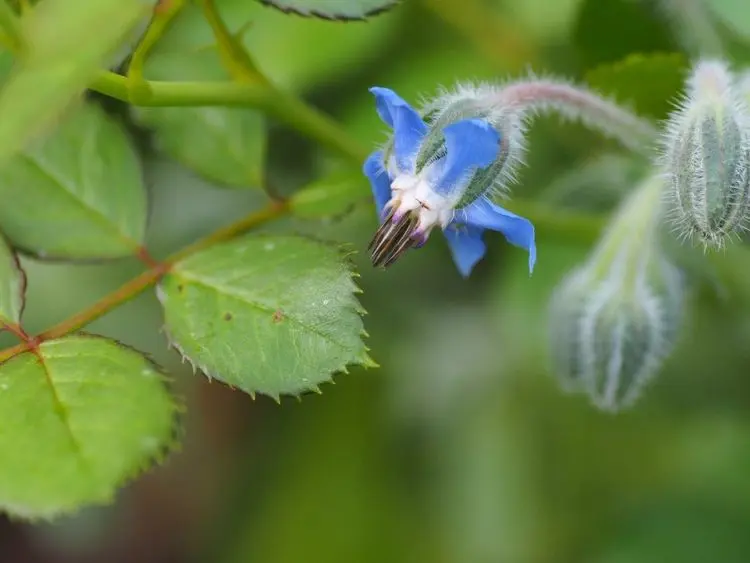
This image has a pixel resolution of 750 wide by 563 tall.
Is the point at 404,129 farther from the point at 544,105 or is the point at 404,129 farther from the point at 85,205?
the point at 85,205

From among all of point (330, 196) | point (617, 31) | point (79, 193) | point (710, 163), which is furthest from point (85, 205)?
point (617, 31)

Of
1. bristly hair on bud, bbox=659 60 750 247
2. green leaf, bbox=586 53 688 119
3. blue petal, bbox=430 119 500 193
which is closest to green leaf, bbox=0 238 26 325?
blue petal, bbox=430 119 500 193

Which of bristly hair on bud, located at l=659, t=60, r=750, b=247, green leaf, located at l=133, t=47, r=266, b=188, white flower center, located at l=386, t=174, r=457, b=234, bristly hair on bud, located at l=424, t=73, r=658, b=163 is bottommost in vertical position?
green leaf, located at l=133, t=47, r=266, b=188

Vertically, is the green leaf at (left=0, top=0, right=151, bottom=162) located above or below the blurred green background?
above

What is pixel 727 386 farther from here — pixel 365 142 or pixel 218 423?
pixel 218 423

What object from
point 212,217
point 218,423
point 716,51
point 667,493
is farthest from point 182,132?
point 218,423

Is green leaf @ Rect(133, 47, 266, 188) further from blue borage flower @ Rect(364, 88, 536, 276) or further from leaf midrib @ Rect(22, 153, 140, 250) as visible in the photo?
blue borage flower @ Rect(364, 88, 536, 276)
